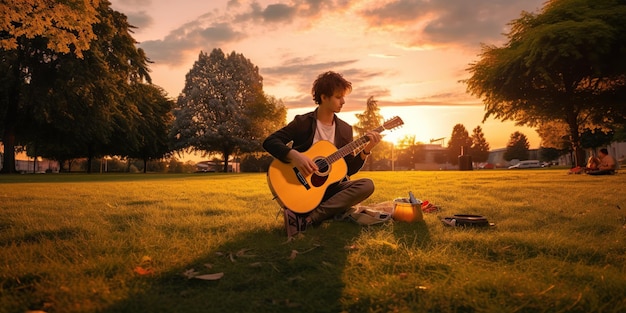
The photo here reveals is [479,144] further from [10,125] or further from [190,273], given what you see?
[190,273]

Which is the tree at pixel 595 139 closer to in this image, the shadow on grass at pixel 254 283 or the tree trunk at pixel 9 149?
→ the shadow on grass at pixel 254 283

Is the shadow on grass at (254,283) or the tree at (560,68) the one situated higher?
the tree at (560,68)

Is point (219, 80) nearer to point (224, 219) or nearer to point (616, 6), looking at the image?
point (616, 6)

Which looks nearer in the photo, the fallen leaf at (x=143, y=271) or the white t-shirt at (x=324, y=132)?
the fallen leaf at (x=143, y=271)

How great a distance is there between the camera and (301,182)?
4637 mm

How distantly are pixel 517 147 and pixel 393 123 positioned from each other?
9476 cm

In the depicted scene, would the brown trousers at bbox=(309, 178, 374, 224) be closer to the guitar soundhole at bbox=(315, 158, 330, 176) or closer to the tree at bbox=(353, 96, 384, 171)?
the guitar soundhole at bbox=(315, 158, 330, 176)

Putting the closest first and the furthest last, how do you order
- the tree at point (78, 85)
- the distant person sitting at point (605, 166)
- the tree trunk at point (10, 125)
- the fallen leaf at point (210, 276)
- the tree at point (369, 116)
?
the fallen leaf at point (210, 276) < the distant person sitting at point (605, 166) < the tree at point (78, 85) < the tree trunk at point (10, 125) < the tree at point (369, 116)

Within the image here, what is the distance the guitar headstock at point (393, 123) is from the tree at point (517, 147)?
9304cm

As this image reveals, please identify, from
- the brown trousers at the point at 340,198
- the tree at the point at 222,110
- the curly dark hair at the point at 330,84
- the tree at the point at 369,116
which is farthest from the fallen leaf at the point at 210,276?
the tree at the point at 369,116

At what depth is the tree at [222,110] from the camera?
3878cm

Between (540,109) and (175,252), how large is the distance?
24.5m

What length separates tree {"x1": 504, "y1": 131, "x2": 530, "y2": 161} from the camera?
286 feet

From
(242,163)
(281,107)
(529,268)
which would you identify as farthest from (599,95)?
(242,163)
